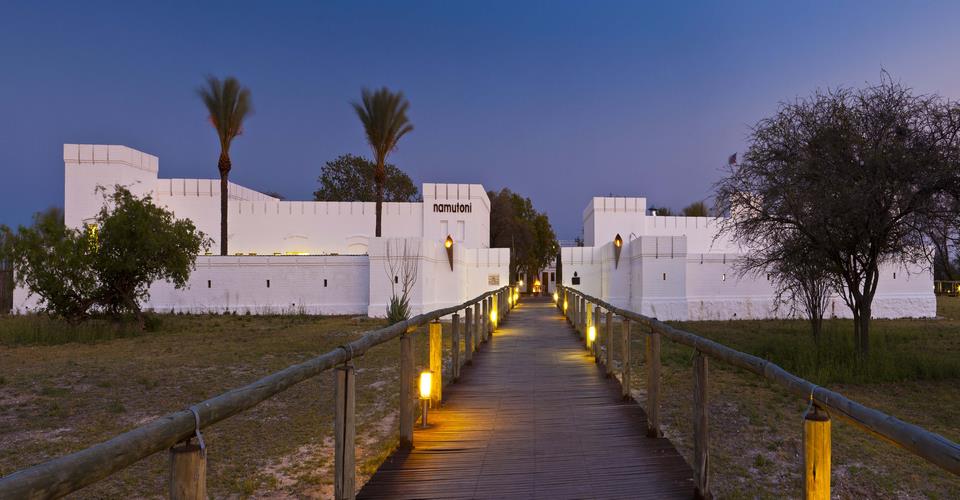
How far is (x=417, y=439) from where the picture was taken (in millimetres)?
6418

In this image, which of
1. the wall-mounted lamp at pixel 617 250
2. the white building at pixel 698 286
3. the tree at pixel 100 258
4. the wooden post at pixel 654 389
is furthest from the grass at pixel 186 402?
the wall-mounted lamp at pixel 617 250

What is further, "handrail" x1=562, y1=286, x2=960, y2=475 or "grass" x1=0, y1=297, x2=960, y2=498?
"grass" x1=0, y1=297, x2=960, y2=498

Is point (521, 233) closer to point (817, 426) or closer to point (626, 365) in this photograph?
point (626, 365)

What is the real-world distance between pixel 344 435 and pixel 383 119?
30.7 meters

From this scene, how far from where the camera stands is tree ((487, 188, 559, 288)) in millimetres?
62375

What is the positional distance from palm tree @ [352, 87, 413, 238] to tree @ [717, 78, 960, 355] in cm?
2159

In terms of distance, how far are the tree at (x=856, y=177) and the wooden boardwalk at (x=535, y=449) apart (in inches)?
273

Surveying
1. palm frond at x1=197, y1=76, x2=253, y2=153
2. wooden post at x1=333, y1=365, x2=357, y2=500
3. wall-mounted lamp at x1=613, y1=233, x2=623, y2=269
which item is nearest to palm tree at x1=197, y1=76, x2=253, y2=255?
palm frond at x1=197, y1=76, x2=253, y2=153

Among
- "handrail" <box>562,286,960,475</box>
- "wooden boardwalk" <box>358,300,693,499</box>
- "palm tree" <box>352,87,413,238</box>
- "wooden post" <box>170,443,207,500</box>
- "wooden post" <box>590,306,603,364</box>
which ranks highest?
"palm tree" <box>352,87,413,238</box>

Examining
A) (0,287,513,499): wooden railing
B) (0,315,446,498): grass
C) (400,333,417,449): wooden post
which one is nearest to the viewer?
(0,287,513,499): wooden railing

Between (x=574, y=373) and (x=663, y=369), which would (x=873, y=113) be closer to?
(x=663, y=369)

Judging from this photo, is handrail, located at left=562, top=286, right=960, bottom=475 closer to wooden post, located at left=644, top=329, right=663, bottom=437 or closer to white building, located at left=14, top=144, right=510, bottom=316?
wooden post, located at left=644, top=329, right=663, bottom=437

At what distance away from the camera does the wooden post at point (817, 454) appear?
10.1ft

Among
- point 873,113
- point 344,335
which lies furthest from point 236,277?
point 873,113
